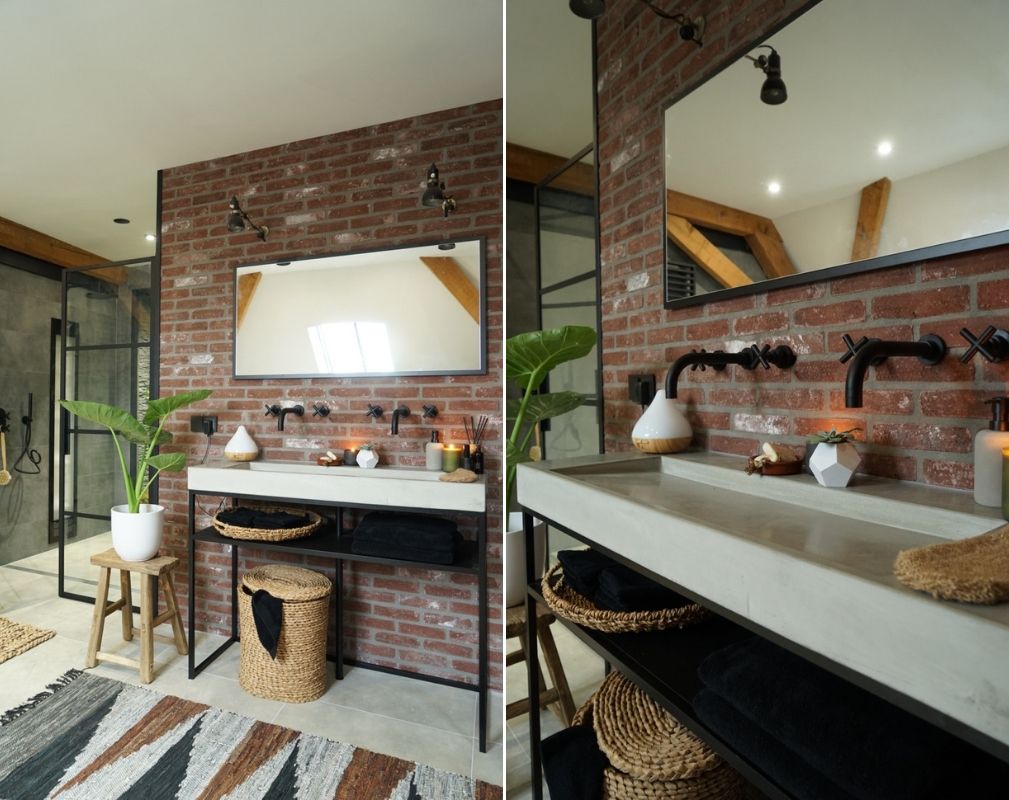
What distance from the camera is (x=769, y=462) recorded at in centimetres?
71

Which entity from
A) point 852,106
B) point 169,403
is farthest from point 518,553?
point 169,403

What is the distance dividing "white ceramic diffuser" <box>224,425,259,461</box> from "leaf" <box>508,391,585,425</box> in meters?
1.44

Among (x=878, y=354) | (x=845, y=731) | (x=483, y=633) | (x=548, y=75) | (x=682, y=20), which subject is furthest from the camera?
(x=483, y=633)

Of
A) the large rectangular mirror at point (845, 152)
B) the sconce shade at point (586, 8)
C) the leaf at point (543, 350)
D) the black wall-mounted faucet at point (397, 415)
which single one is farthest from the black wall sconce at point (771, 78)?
the black wall-mounted faucet at point (397, 415)

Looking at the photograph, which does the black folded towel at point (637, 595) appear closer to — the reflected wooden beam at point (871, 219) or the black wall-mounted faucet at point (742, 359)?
the black wall-mounted faucet at point (742, 359)

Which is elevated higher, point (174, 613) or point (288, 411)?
point (288, 411)

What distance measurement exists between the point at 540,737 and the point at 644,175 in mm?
947

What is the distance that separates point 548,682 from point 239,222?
197cm

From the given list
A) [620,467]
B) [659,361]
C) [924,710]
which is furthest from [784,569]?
[659,361]

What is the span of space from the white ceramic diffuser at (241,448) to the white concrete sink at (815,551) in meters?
1.62

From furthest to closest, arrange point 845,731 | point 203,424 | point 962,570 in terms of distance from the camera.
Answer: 1. point 203,424
2. point 845,731
3. point 962,570

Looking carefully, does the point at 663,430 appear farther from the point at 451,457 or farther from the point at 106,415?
the point at 106,415

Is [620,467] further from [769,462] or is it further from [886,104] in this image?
[886,104]

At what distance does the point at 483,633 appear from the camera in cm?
167
